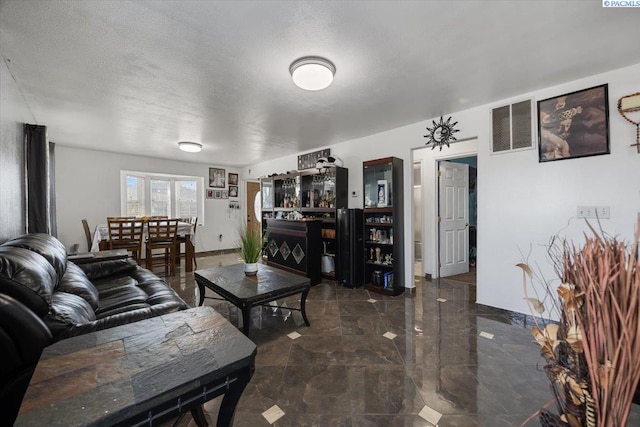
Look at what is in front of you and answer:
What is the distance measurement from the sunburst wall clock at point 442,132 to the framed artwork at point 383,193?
0.81 meters

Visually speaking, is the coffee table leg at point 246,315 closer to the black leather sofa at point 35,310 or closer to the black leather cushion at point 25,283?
the black leather sofa at point 35,310

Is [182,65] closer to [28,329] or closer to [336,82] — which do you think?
[336,82]

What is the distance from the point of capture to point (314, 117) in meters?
3.31

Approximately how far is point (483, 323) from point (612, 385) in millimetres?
2461

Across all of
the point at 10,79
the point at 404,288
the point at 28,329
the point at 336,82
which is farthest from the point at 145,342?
the point at 404,288

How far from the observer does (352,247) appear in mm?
3873

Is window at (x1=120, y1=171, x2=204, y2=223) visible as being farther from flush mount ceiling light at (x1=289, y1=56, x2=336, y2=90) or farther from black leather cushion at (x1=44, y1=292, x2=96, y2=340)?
flush mount ceiling light at (x1=289, y1=56, x2=336, y2=90)

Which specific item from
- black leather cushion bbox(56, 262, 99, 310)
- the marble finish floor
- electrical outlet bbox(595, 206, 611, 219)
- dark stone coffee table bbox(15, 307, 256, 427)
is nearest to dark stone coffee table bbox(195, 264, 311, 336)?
the marble finish floor

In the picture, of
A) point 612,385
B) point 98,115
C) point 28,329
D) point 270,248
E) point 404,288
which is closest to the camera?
point 612,385

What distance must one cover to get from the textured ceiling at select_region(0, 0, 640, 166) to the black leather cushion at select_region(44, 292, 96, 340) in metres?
1.71

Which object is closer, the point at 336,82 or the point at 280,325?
the point at 336,82

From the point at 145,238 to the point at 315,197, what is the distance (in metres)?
3.11

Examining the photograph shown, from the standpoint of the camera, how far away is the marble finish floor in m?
1.49

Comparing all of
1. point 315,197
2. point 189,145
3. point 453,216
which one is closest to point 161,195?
point 189,145
